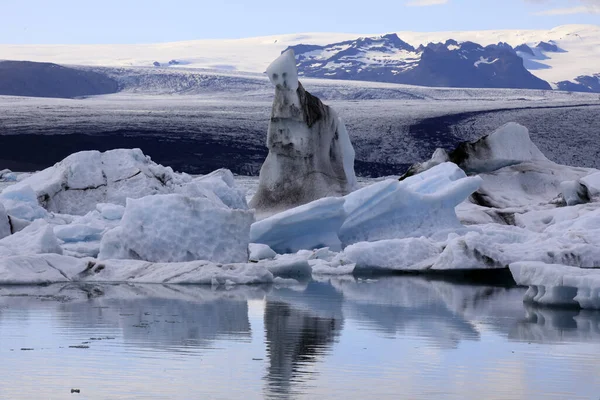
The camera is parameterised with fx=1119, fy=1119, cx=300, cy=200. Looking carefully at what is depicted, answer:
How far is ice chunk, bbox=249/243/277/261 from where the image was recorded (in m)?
10.8

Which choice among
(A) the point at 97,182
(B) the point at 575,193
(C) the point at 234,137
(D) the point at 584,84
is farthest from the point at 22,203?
(D) the point at 584,84

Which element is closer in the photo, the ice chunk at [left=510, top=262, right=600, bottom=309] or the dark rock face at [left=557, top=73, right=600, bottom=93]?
the ice chunk at [left=510, top=262, right=600, bottom=309]

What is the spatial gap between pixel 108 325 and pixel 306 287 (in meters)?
2.97

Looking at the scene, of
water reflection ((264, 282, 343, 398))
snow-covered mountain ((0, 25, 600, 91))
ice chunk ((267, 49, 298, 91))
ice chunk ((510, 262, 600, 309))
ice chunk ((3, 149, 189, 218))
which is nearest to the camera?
water reflection ((264, 282, 343, 398))

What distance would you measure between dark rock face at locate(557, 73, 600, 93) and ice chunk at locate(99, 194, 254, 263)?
415ft

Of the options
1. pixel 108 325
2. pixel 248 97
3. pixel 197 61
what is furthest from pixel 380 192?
pixel 197 61

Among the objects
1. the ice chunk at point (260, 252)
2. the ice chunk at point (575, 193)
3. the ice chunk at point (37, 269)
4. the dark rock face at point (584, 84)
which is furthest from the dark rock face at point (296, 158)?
the dark rock face at point (584, 84)

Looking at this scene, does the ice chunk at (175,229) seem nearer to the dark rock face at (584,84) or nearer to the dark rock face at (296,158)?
the dark rock face at (296,158)

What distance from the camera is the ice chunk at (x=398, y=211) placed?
12141 millimetres

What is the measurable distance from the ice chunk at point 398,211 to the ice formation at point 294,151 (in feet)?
8.32

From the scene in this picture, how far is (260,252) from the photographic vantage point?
10.9 meters

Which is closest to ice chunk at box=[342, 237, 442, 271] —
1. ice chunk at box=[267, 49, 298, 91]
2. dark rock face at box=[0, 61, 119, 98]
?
ice chunk at box=[267, 49, 298, 91]

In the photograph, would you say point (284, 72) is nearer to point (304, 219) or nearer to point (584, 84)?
point (304, 219)

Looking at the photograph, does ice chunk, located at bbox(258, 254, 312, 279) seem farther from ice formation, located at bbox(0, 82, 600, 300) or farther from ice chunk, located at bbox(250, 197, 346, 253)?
ice chunk, located at bbox(250, 197, 346, 253)
